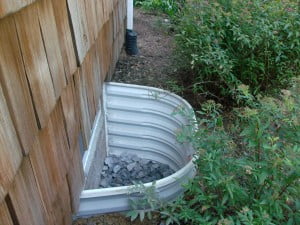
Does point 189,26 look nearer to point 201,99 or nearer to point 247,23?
point 247,23

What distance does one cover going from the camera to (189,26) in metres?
2.53

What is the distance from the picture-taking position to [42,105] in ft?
3.44

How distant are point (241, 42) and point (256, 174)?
142 cm

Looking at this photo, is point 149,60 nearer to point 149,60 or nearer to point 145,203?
point 149,60

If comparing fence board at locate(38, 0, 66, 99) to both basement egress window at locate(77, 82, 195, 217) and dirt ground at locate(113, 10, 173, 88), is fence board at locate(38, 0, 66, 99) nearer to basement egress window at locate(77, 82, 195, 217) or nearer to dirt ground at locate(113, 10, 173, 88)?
basement egress window at locate(77, 82, 195, 217)

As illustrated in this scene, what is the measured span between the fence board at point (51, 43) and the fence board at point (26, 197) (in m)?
0.32

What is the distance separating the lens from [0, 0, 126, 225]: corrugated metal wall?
84 cm

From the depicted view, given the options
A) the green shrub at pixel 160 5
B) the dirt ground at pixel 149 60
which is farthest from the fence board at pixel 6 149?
the green shrub at pixel 160 5

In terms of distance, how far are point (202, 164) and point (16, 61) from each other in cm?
99

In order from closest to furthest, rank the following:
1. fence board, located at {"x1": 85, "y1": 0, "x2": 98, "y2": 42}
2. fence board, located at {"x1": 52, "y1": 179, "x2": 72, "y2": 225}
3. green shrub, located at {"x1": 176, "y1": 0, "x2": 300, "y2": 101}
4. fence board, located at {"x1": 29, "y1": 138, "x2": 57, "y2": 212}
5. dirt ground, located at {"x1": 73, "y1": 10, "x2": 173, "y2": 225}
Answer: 1. fence board, located at {"x1": 29, "y1": 138, "x2": 57, "y2": 212}
2. fence board, located at {"x1": 52, "y1": 179, "x2": 72, "y2": 225}
3. fence board, located at {"x1": 85, "y1": 0, "x2": 98, "y2": 42}
4. green shrub, located at {"x1": 176, "y1": 0, "x2": 300, "y2": 101}
5. dirt ground, located at {"x1": 73, "y1": 10, "x2": 173, "y2": 225}

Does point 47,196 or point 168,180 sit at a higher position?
point 47,196

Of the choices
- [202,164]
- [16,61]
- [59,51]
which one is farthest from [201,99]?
[16,61]

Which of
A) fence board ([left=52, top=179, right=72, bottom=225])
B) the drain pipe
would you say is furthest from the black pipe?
fence board ([left=52, top=179, right=72, bottom=225])

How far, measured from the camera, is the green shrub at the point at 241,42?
2387 mm
